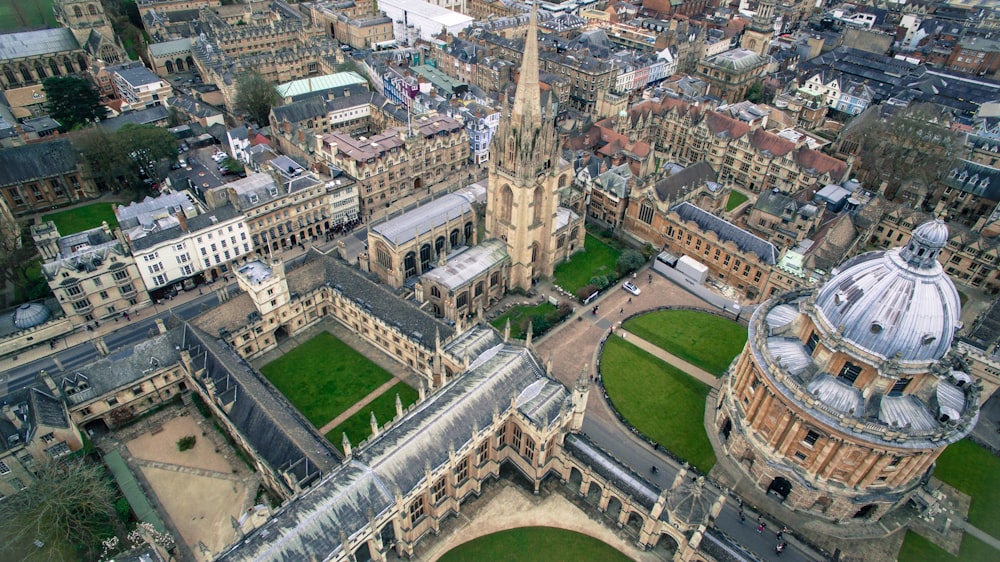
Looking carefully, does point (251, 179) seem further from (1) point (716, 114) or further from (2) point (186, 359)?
(1) point (716, 114)

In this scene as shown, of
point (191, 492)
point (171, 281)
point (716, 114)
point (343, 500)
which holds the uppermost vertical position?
A: point (716, 114)

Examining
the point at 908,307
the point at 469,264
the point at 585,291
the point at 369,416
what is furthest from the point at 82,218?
the point at 908,307

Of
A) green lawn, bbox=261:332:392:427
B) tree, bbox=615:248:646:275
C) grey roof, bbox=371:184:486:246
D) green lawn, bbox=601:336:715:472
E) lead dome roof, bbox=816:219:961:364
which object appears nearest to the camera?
lead dome roof, bbox=816:219:961:364

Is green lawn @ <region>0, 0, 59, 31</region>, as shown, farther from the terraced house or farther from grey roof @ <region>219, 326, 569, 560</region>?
grey roof @ <region>219, 326, 569, 560</region>

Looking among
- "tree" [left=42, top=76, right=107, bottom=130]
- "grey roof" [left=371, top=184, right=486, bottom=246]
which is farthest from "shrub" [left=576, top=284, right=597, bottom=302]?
"tree" [left=42, top=76, right=107, bottom=130]

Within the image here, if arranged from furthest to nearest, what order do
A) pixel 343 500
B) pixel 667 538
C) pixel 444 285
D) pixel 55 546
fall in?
pixel 444 285
pixel 667 538
pixel 55 546
pixel 343 500

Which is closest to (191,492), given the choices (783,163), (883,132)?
(783,163)
